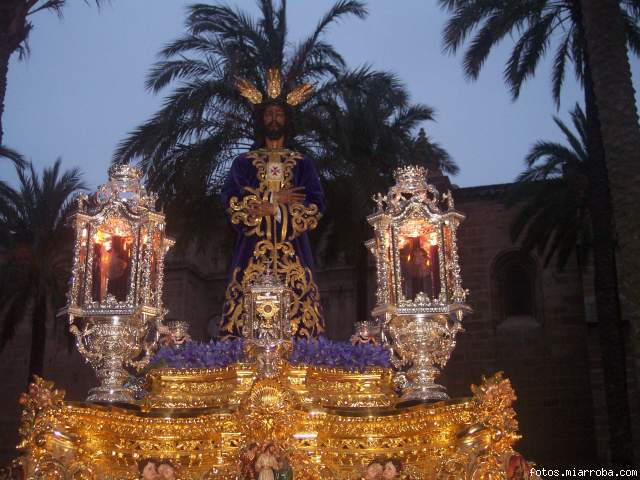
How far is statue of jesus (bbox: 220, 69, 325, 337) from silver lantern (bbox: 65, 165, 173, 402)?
95cm

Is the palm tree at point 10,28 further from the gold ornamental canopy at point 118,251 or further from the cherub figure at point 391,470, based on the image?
the cherub figure at point 391,470

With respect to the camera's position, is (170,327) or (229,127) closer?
(170,327)

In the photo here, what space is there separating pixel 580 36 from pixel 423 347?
38.4ft

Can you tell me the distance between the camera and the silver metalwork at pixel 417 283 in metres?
8.52

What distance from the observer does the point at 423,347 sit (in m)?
8.51

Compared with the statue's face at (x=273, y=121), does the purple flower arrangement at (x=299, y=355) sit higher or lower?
lower

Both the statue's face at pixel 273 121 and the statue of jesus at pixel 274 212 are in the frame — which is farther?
the statue's face at pixel 273 121

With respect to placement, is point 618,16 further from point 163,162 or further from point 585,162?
point 163,162

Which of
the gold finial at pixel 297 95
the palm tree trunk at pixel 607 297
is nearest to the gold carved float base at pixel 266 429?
the gold finial at pixel 297 95

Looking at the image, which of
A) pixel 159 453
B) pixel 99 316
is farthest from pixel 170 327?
pixel 159 453

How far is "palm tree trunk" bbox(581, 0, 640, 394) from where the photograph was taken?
1032cm

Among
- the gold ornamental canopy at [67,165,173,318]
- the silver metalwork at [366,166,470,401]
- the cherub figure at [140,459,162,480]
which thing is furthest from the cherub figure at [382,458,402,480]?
the gold ornamental canopy at [67,165,173,318]

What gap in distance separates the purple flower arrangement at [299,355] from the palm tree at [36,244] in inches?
511

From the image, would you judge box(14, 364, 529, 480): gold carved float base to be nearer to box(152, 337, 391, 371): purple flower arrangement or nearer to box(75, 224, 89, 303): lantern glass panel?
box(152, 337, 391, 371): purple flower arrangement
